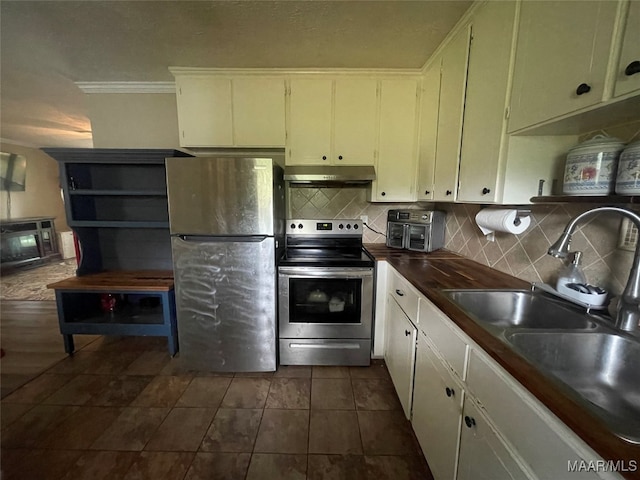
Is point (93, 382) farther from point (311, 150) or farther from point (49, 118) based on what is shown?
point (49, 118)

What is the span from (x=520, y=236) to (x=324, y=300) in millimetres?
1355

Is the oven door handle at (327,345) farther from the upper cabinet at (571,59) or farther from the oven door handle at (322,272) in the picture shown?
the upper cabinet at (571,59)

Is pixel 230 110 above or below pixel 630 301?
above

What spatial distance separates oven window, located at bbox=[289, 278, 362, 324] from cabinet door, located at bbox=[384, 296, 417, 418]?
0.27 m

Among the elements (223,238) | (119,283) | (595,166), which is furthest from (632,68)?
(119,283)

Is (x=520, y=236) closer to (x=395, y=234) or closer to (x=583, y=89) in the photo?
(x=583, y=89)

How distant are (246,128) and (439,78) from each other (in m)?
1.55

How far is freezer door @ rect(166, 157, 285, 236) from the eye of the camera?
1.75m

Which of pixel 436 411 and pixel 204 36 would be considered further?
pixel 204 36

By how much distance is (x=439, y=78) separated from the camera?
1.83 meters

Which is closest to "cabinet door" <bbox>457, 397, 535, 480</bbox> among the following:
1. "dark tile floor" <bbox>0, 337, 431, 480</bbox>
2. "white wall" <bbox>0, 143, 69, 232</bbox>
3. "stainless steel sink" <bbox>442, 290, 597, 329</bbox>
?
"stainless steel sink" <bbox>442, 290, 597, 329</bbox>

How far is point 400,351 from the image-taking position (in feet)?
5.26

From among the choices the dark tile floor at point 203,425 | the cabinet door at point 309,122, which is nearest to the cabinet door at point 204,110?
the cabinet door at point 309,122

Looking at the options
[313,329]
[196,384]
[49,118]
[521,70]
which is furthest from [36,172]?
[521,70]
